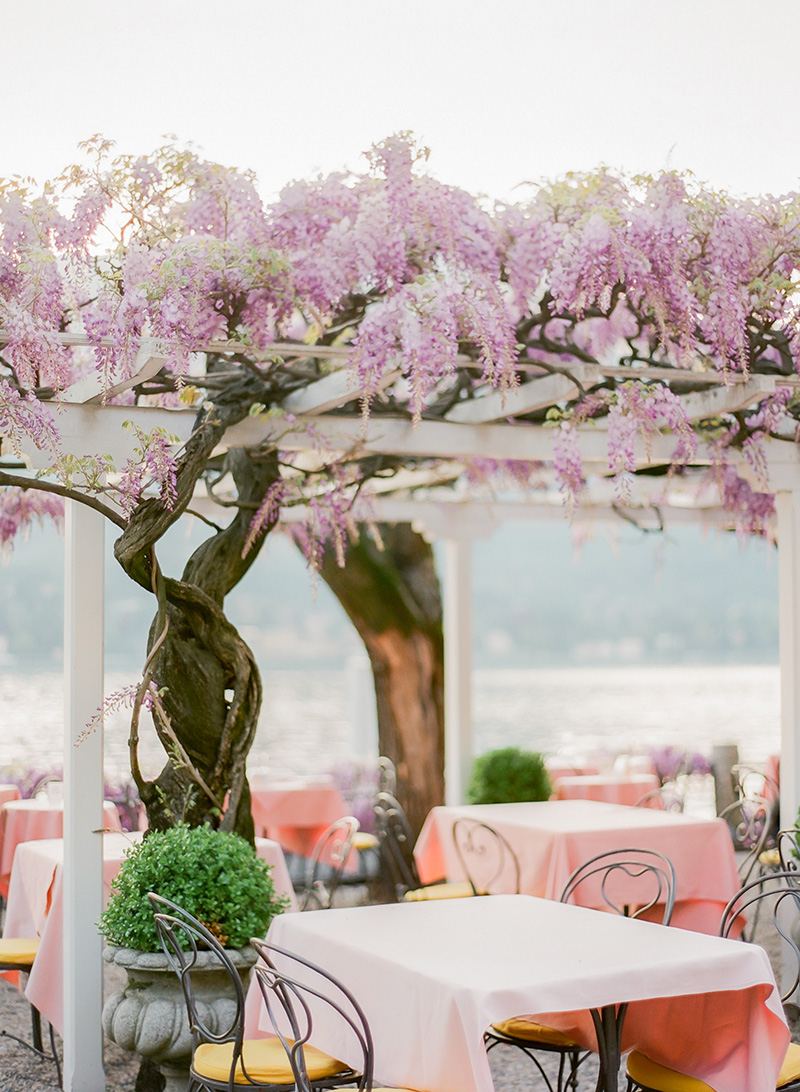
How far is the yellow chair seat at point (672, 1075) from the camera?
3266mm

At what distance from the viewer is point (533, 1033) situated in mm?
3658

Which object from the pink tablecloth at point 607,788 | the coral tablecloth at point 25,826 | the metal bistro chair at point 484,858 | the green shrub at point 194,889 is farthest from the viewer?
the pink tablecloth at point 607,788

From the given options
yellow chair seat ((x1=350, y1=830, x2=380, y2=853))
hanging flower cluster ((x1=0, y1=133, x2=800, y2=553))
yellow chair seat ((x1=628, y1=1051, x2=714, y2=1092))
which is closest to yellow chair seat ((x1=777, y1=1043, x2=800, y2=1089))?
yellow chair seat ((x1=628, y1=1051, x2=714, y2=1092))

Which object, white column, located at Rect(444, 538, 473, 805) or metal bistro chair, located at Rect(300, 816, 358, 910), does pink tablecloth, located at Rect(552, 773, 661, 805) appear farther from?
metal bistro chair, located at Rect(300, 816, 358, 910)

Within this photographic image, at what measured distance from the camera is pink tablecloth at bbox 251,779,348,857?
771 centimetres

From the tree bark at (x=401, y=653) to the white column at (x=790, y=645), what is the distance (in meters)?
3.00

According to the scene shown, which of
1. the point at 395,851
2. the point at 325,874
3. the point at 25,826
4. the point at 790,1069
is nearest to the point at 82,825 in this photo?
the point at 25,826

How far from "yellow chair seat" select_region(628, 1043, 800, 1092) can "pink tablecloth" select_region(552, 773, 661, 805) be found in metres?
4.54

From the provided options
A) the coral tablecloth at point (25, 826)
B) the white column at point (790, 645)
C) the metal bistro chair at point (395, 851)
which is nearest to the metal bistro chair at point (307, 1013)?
the coral tablecloth at point (25, 826)

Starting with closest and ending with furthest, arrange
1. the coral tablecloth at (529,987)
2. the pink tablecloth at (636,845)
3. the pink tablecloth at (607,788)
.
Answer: the coral tablecloth at (529,987) → the pink tablecloth at (636,845) → the pink tablecloth at (607,788)

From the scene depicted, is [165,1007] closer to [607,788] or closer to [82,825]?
[82,825]

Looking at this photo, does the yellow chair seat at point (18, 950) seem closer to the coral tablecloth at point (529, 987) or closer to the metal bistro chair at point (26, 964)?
the metal bistro chair at point (26, 964)

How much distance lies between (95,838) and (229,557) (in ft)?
3.78

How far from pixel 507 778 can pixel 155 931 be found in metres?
3.90
